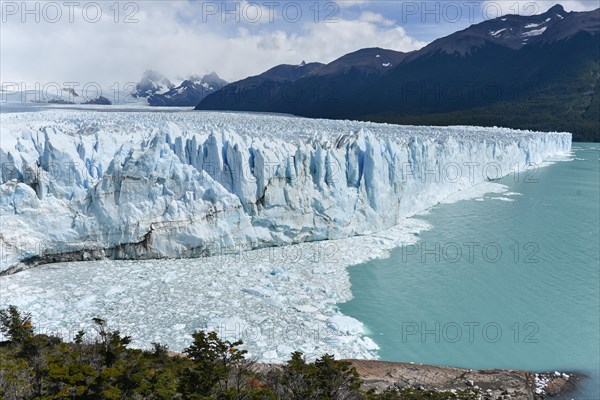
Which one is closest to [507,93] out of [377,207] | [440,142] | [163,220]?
[440,142]

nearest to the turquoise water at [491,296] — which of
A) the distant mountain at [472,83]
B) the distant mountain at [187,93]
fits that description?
the distant mountain at [472,83]

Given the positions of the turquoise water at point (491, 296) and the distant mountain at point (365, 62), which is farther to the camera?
the distant mountain at point (365, 62)

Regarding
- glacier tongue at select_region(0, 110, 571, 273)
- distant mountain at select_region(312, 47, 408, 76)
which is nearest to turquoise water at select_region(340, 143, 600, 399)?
glacier tongue at select_region(0, 110, 571, 273)

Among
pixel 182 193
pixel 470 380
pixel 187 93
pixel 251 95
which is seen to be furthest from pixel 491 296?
pixel 187 93

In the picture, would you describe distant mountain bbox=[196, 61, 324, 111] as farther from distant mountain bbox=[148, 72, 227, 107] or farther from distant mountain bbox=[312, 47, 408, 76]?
distant mountain bbox=[148, 72, 227, 107]

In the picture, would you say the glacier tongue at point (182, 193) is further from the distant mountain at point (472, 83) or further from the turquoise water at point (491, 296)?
the distant mountain at point (472, 83)

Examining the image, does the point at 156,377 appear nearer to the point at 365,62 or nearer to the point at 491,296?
the point at 491,296

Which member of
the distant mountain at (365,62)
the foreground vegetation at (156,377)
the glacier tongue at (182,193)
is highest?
the distant mountain at (365,62)
